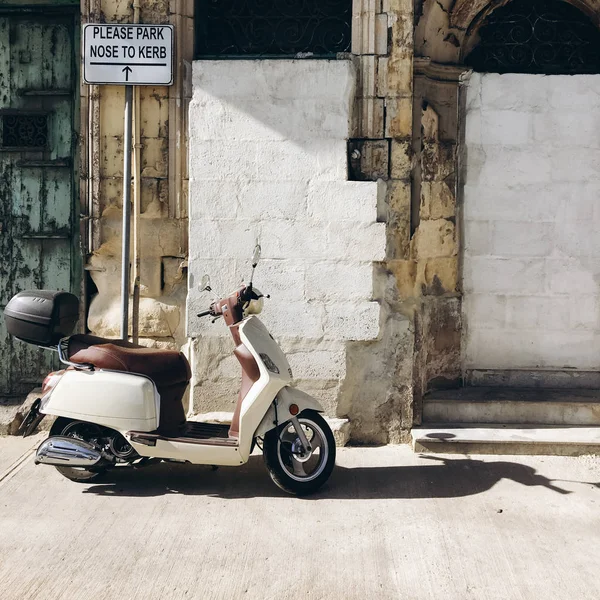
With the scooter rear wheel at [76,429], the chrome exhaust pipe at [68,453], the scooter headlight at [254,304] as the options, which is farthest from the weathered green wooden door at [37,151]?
the scooter headlight at [254,304]

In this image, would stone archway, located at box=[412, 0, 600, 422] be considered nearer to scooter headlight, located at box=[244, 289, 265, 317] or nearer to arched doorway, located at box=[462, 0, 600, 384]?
arched doorway, located at box=[462, 0, 600, 384]

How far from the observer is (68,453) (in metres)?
5.35

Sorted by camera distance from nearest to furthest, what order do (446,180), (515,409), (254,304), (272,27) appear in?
(254,304), (515,409), (272,27), (446,180)

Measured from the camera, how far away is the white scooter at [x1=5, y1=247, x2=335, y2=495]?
5328 mm

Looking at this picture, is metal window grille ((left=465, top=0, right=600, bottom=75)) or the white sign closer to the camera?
the white sign

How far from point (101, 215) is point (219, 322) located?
1182 mm

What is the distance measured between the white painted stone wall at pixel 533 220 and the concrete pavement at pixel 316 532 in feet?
3.72

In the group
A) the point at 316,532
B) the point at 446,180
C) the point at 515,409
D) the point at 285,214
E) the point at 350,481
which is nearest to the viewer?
the point at 316,532

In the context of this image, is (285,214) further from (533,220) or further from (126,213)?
(533,220)

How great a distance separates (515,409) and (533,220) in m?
1.45

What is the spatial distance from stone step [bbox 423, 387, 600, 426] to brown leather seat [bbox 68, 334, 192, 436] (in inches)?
79.1

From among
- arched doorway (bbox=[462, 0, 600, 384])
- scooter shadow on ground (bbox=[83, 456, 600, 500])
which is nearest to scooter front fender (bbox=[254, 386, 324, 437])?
scooter shadow on ground (bbox=[83, 456, 600, 500])

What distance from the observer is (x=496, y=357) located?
6973mm

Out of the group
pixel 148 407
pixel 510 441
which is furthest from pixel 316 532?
pixel 510 441
